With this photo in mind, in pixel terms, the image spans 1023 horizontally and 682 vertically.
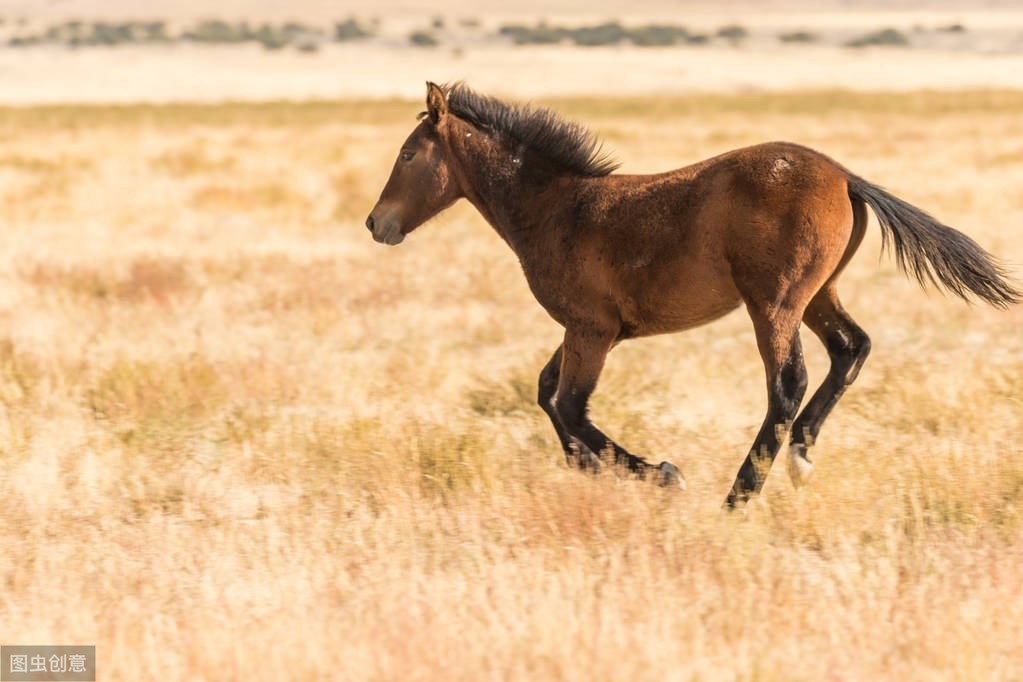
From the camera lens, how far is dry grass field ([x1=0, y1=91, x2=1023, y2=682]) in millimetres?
4516

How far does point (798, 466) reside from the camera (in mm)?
6383

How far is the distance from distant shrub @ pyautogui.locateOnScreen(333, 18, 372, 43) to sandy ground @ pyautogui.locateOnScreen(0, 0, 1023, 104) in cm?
199

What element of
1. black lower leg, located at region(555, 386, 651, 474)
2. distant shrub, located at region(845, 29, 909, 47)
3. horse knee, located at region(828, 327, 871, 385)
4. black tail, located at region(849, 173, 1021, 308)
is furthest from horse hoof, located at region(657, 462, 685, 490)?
distant shrub, located at region(845, 29, 909, 47)

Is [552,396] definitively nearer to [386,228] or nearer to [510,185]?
[510,185]

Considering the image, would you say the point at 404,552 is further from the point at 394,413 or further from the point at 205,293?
the point at 205,293

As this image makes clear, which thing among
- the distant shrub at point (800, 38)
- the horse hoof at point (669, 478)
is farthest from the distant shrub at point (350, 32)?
the horse hoof at point (669, 478)

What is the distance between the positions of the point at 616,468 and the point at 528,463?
59cm

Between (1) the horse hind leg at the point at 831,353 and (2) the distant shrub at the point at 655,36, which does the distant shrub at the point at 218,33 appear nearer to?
(2) the distant shrub at the point at 655,36

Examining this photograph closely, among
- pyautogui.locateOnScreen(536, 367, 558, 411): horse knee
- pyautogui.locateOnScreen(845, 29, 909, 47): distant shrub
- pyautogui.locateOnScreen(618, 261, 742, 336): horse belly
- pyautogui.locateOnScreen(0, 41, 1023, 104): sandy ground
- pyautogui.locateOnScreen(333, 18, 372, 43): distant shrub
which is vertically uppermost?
pyautogui.locateOnScreen(845, 29, 909, 47): distant shrub

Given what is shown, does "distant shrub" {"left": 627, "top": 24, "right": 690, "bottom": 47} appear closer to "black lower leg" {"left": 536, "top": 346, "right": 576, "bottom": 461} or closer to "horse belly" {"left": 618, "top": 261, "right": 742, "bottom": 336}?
"black lower leg" {"left": 536, "top": 346, "right": 576, "bottom": 461}

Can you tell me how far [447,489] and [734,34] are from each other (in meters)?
120

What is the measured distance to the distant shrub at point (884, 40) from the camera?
113 m

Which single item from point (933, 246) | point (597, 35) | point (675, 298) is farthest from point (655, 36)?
point (675, 298)

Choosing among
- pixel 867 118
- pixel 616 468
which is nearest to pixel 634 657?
pixel 616 468
